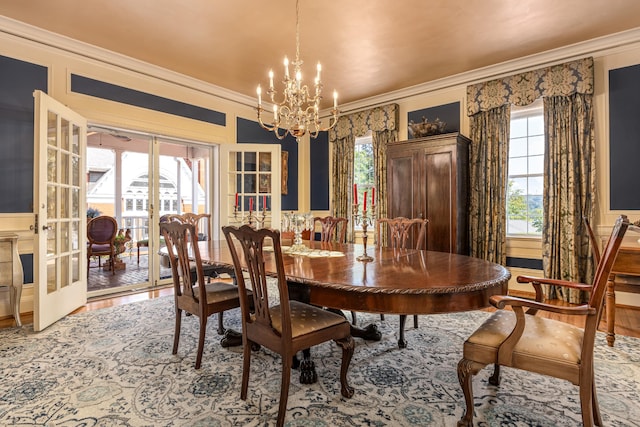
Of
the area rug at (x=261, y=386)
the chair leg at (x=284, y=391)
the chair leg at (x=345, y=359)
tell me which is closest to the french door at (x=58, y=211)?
the area rug at (x=261, y=386)

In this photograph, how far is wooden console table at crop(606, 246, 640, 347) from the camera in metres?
2.42

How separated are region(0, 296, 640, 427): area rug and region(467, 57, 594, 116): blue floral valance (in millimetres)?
2527

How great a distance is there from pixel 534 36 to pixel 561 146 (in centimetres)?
119

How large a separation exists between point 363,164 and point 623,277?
3.59m

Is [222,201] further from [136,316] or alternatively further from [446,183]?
[446,183]

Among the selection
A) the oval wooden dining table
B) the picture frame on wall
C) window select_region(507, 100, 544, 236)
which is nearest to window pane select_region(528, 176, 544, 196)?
window select_region(507, 100, 544, 236)

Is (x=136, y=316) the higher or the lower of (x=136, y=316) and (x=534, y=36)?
the lower

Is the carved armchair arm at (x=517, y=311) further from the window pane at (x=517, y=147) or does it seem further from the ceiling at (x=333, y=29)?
the window pane at (x=517, y=147)

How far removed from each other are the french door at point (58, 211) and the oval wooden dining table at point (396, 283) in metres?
1.75

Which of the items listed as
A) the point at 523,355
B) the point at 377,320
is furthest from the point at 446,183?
the point at 523,355

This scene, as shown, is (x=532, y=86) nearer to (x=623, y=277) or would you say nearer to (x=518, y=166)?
(x=518, y=166)

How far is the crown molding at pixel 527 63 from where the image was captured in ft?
11.0

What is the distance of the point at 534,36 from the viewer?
10.9 feet

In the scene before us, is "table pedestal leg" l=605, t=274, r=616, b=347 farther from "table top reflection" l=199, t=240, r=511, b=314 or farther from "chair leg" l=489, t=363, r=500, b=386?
"table top reflection" l=199, t=240, r=511, b=314
